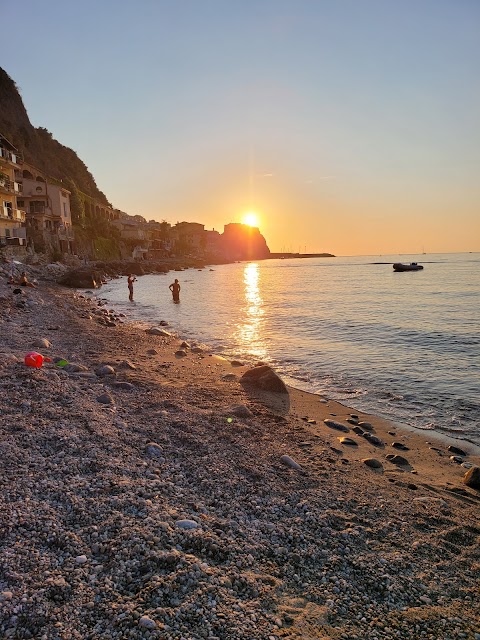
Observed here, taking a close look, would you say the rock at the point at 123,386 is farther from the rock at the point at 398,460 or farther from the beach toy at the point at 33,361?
the rock at the point at 398,460

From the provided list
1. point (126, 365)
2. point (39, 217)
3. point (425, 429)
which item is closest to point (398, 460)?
point (425, 429)

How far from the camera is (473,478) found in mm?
6438

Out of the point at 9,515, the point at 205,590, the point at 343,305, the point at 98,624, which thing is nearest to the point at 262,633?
the point at 205,590

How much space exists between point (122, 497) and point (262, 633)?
215cm

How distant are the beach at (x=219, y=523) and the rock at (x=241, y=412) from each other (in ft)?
0.28

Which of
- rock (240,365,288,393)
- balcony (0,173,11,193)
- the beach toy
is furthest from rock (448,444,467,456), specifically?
balcony (0,173,11,193)

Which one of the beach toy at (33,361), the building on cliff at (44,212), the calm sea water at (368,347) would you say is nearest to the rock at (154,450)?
the beach toy at (33,361)

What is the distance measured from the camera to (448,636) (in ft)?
10.9

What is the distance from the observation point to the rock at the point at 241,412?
8359mm

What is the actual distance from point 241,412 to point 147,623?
549 cm

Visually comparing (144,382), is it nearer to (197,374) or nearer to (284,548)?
(197,374)

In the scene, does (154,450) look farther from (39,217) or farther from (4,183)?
(39,217)

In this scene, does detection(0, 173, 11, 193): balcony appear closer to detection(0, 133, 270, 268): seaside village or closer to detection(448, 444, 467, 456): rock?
detection(0, 133, 270, 268): seaside village

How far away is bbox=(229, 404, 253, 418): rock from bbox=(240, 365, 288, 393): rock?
2065 millimetres
